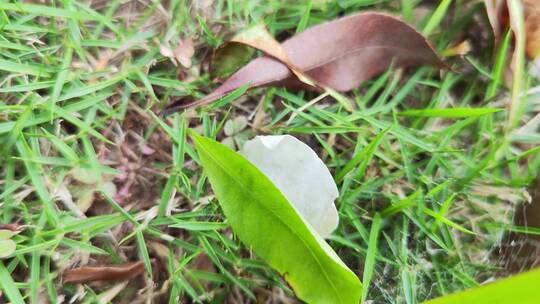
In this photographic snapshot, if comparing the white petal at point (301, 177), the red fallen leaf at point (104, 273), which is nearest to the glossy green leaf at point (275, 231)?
the white petal at point (301, 177)

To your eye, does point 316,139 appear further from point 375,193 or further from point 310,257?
point 310,257

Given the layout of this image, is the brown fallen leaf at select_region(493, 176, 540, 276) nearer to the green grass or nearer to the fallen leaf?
the green grass

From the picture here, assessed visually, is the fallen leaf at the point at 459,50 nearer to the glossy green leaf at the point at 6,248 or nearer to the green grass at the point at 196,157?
the green grass at the point at 196,157

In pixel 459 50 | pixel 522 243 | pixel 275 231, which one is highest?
pixel 459 50

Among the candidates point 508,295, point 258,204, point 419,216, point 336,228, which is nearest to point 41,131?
point 258,204

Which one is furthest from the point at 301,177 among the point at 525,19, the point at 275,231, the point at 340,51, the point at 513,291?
the point at 525,19

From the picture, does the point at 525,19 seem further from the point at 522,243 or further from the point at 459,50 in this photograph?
the point at 522,243
